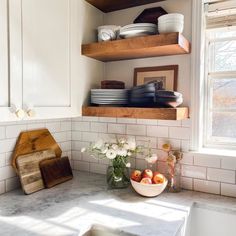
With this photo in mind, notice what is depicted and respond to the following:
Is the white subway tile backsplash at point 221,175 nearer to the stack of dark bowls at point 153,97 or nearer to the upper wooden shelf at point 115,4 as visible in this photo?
the stack of dark bowls at point 153,97

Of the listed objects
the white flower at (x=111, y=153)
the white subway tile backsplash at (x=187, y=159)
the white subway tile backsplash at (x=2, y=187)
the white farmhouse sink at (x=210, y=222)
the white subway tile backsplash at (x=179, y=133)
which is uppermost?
the white subway tile backsplash at (x=179, y=133)

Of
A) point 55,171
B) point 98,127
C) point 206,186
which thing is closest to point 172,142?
point 206,186

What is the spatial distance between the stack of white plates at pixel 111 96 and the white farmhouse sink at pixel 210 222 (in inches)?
27.8

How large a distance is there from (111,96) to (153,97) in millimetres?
263

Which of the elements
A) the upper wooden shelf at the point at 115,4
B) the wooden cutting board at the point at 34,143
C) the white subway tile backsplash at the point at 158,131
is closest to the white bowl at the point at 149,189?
the white subway tile backsplash at the point at 158,131

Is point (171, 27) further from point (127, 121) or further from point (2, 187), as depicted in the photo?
point (2, 187)

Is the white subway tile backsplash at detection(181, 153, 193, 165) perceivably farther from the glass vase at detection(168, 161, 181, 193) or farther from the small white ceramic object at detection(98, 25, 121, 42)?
the small white ceramic object at detection(98, 25, 121, 42)

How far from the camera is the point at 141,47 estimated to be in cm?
125

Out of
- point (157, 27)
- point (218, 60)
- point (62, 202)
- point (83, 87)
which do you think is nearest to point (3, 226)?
point (62, 202)

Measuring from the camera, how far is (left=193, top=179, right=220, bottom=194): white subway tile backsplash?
134 centimetres

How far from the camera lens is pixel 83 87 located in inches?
55.6

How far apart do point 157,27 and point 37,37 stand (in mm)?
633

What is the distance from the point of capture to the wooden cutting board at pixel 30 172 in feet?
4.36

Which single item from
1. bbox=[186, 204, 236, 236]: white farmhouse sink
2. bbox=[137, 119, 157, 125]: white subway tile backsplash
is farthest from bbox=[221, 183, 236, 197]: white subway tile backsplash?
bbox=[137, 119, 157, 125]: white subway tile backsplash
